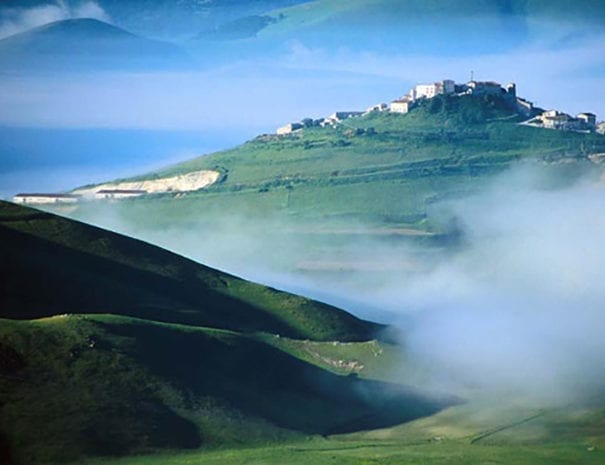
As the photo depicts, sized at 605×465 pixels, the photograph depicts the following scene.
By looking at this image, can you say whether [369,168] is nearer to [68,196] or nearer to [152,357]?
[68,196]

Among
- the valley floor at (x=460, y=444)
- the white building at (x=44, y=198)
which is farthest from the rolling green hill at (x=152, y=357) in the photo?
the white building at (x=44, y=198)

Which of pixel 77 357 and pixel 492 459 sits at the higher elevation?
pixel 77 357

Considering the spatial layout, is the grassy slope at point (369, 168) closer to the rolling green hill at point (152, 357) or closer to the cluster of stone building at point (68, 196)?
the cluster of stone building at point (68, 196)

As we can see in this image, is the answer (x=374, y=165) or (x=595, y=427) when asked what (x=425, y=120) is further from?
(x=595, y=427)

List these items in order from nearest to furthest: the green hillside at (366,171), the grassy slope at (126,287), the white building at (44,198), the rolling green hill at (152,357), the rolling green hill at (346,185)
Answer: the rolling green hill at (152,357) → the grassy slope at (126,287) → the rolling green hill at (346,185) → the green hillside at (366,171) → the white building at (44,198)

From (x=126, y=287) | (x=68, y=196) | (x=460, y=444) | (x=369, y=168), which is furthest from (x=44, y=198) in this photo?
(x=460, y=444)

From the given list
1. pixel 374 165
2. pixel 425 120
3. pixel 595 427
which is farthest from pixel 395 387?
pixel 425 120

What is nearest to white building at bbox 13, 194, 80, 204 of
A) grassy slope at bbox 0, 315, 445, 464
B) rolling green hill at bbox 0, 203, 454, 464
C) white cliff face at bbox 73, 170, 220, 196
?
white cliff face at bbox 73, 170, 220, 196
